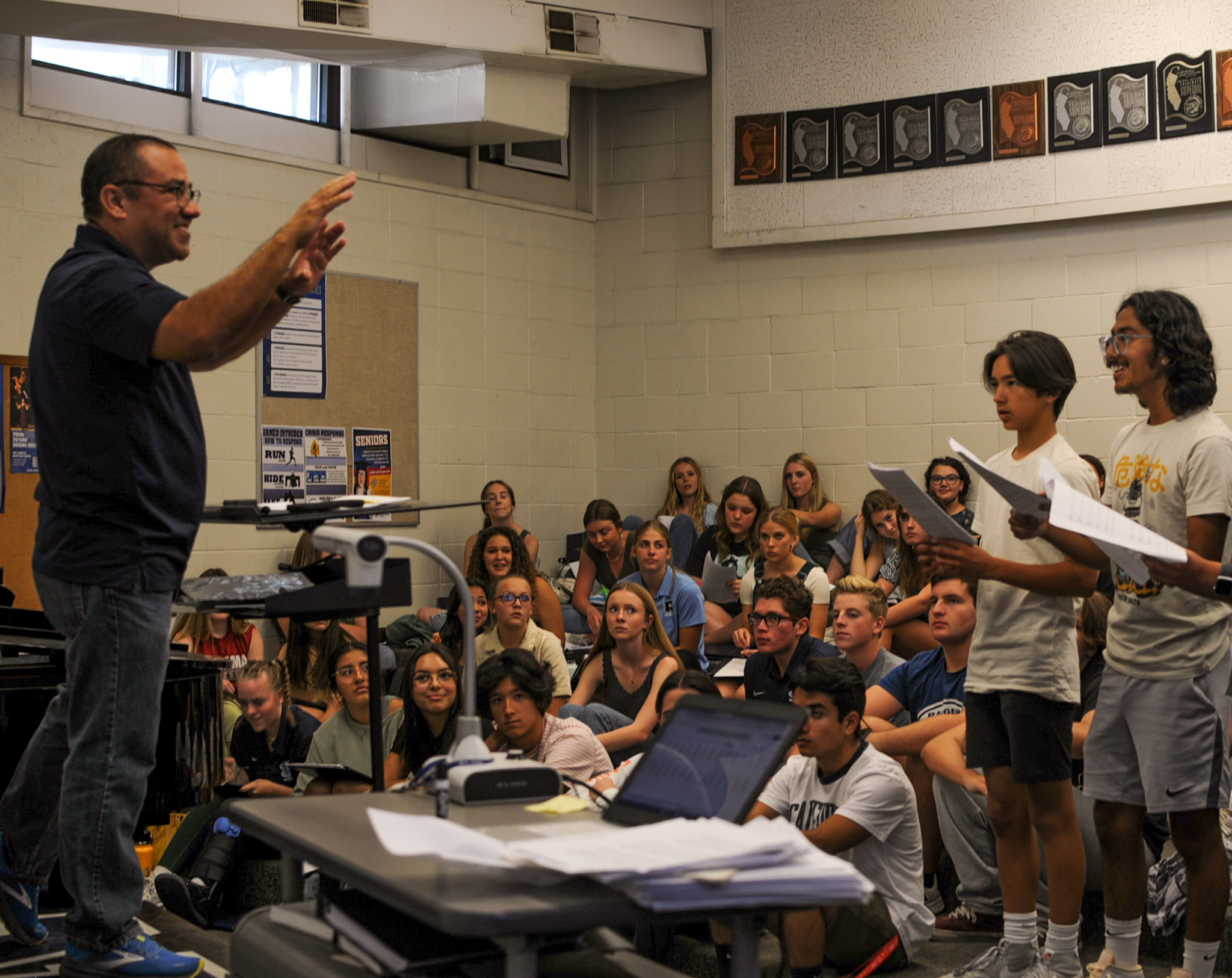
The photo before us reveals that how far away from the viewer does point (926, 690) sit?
12.2 ft

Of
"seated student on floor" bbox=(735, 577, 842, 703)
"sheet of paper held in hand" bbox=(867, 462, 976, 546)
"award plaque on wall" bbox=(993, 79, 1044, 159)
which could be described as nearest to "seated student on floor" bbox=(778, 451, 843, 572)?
"award plaque on wall" bbox=(993, 79, 1044, 159)

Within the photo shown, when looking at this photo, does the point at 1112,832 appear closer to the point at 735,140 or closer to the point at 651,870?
the point at 651,870

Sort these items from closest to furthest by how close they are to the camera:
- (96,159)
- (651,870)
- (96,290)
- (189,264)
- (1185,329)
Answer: (651,870) → (96,290) → (96,159) → (1185,329) → (189,264)

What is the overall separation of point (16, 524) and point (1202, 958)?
4782 millimetres

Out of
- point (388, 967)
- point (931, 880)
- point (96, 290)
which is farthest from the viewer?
point (931, 880)

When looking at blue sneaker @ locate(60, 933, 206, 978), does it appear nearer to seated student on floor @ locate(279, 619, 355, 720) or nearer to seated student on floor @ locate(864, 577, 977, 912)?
seated student on floor @ locate(864, 577, 977, 912)

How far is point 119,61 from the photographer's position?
5945mm

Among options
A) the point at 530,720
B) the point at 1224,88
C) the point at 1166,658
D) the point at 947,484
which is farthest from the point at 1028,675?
the point at 1224,88

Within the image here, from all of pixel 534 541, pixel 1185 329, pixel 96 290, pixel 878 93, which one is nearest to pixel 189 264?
pixel 534 541

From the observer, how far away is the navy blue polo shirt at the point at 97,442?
6.79ft

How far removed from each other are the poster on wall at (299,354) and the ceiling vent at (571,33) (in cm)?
174

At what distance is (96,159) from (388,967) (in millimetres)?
1500

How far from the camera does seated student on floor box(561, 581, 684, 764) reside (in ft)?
13.5

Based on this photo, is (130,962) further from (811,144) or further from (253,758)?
(811,144)
